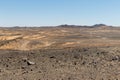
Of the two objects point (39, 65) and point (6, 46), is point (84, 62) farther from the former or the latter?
point (6, 46)

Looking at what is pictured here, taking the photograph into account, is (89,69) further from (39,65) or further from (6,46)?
(6,46)

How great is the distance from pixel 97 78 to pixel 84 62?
377 centimetres

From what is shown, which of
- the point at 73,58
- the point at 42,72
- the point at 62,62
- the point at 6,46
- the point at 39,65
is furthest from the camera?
the point at 6,46

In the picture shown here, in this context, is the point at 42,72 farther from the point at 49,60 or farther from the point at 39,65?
the point at 49,60

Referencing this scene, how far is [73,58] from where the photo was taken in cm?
1791

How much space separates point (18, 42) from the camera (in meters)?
32.4

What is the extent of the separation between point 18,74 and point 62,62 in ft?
12.7

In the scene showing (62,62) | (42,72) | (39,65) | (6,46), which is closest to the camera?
(42,72)

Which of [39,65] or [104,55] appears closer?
[39,65]

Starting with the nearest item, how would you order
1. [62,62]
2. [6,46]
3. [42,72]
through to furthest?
[42,72] → [62,62] → [6,46]

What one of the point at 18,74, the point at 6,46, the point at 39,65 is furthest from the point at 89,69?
the point at 6,46

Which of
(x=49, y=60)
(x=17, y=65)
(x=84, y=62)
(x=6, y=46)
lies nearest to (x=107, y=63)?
(x=84, y=62)

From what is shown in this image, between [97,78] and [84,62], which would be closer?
[97,78]

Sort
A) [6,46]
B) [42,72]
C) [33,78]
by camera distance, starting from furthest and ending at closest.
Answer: [6,46], [42,72], [33,78]
